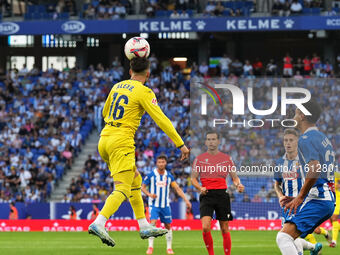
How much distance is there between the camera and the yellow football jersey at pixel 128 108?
391 inches

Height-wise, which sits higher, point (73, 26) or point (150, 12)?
point (150, 12)

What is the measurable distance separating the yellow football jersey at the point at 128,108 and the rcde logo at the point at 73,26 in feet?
95.4

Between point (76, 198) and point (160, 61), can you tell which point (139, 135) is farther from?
point (160, 61)

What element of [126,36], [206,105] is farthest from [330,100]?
[126,36]

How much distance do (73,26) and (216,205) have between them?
2583cm

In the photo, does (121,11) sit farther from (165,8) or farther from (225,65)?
(225,65)

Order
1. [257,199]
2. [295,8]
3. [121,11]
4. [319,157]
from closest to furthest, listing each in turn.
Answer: [319,157] → [257,199] → [295,8] → [121,11]

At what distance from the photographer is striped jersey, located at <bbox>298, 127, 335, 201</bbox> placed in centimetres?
919

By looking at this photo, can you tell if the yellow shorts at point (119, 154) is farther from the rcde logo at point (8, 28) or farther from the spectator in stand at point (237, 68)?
the rcde logo at point (8, 28)

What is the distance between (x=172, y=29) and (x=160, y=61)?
6.76m

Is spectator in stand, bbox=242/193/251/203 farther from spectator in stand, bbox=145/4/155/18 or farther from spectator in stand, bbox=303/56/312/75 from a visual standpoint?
spectator in stand, bbox=145/4/155/18

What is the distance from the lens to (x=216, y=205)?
47.0 feet

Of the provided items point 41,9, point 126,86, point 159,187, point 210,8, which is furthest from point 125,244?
point 41,9

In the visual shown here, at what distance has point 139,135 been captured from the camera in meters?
34.5
